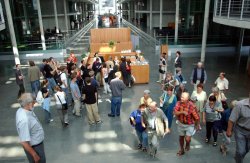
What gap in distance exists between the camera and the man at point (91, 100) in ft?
23.8

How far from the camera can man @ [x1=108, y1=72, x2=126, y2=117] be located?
25.3ft

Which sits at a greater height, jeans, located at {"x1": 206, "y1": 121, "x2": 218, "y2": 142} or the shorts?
the shorts

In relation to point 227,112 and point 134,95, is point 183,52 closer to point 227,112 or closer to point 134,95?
point 134,95

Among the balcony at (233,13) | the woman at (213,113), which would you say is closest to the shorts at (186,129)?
the woman at (213,113)

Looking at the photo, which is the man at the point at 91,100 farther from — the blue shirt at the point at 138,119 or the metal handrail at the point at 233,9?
the metal handrail at the point at 233,9

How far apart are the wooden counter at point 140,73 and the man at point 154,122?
607cm

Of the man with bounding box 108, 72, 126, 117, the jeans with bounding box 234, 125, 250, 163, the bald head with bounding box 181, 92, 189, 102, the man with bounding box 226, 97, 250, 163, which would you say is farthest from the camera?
the man with bounding box 108, 72, 126, 117

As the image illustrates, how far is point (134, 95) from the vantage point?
34.3ft

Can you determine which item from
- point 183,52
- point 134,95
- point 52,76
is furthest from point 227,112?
point 183,52

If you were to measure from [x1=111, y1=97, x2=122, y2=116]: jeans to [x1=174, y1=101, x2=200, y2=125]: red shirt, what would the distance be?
2972 mm

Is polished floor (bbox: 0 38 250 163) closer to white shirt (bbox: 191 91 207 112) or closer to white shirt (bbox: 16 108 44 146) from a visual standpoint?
white shirt (bbox: 191 91 207 112)

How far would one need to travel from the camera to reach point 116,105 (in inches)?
327

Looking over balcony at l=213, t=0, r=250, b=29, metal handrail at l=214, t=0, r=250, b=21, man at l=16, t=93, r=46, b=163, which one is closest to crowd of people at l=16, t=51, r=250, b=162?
man at l=16, t=93, r=46, b=163

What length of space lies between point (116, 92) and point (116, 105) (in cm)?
69
